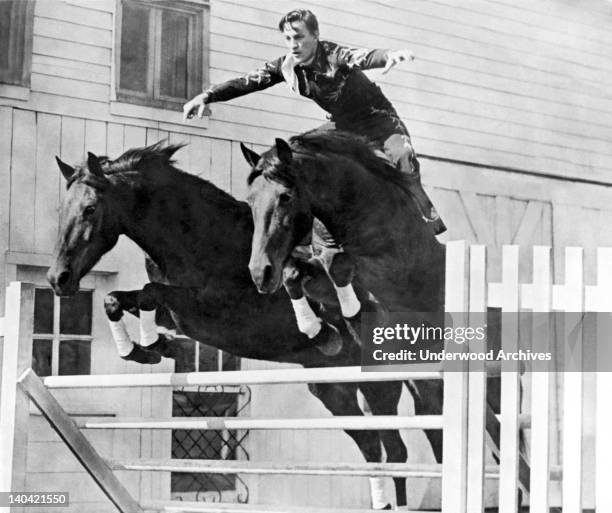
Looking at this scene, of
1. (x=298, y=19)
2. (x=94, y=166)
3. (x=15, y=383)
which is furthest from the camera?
(x=298, y=19)

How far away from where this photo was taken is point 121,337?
4.44 meters

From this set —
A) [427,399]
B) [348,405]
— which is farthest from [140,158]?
[427,399]

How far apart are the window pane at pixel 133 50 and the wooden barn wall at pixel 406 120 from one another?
0.06 meters

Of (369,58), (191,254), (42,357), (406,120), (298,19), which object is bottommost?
(42,357)

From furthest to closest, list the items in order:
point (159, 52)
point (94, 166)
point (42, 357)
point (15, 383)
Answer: point (159, 52) → point (94, 166) → point (42, 357) → point (15, 383)

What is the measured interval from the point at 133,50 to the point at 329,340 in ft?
4.68

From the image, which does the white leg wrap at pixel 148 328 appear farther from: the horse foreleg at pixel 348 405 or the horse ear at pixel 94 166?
the horse foreleg at pixel 348 405

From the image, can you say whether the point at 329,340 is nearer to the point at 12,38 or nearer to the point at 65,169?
the point at 65,169

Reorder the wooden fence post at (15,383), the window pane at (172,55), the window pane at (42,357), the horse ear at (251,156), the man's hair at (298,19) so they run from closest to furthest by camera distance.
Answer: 1. the wooden fence post at (15,383)
2. the window pane at (42,357)
3. the horse ear at (251,156)
4. the window pane at (172,55)
5. the man's hair at (298,19)

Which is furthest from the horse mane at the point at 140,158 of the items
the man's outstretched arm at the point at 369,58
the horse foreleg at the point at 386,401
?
the horse foreleg at the point at 386,401

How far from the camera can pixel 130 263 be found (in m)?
4.48

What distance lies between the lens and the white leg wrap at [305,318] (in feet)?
14.8

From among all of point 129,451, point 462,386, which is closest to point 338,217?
point 129,451

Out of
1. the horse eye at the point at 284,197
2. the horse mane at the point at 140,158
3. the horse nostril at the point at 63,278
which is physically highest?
the horse mane at the point at 140,158
